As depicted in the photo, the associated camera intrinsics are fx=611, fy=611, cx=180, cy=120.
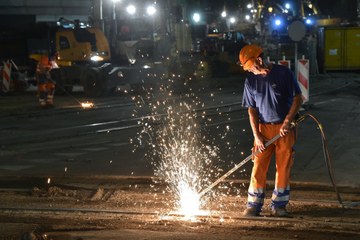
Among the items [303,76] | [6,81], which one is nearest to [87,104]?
[6,81]

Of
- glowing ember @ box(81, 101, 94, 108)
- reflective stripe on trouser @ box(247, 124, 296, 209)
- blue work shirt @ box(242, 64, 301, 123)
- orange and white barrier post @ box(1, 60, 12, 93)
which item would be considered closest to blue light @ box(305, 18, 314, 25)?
orange and white barrier post @ box(1, 60, 12, 93)

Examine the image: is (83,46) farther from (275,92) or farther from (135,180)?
(275,92)

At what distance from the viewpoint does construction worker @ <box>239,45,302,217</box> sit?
6648 millimetres

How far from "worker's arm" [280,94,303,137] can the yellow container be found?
89.7 ft

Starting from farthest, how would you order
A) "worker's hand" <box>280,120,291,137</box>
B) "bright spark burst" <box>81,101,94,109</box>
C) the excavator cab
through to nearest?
the excavator cab → "bright spark burst" <box>81,101,94,109</box> → "worker's hand" <box>280,120,291,137</box>

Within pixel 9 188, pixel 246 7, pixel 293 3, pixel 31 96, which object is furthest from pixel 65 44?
pixel 246 7

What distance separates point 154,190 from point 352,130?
6.45 metres

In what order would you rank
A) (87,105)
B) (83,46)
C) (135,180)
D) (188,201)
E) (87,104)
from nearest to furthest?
1. (188,201)
2. (135,180)
3. (87,105)
4. (87,104)
5. (83,46)

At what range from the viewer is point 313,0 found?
51.3 meters

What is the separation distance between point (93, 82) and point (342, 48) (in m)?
15.3

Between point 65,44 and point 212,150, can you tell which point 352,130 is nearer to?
point 212,150

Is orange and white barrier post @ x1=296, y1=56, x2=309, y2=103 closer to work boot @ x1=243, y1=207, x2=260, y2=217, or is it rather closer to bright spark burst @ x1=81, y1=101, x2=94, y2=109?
bright spark burst @ x1=81, y1=101, x2=94, y2=109

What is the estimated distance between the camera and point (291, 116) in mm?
6574

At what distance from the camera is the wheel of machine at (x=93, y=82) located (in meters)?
23.7
